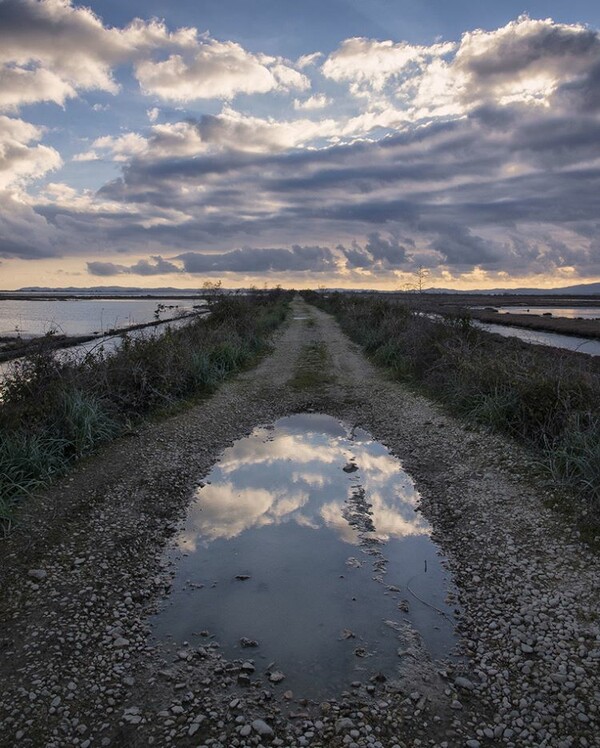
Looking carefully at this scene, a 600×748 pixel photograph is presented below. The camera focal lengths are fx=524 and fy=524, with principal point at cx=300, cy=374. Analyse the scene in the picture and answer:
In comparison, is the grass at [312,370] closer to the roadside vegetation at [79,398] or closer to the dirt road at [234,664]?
the roadside vegetation at [79,398]

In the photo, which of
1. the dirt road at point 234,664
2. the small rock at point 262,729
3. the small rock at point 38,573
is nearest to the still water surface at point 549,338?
the dirt road at point 234,664

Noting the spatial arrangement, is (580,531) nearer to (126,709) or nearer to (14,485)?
(126,709)

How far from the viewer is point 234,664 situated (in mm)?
5164

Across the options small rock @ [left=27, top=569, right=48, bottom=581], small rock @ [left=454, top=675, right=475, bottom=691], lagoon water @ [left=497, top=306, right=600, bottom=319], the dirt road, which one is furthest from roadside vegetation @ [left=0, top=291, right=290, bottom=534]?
lagoon water @ [left=497, top=306, right=600, bottom=319]

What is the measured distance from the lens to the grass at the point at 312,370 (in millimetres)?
19516

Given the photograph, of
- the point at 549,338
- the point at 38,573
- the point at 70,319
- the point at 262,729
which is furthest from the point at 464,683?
the point at 70,319

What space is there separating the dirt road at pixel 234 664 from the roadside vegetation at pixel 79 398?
50 cm

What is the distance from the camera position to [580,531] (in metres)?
7.32

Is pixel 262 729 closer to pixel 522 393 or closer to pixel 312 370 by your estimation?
pixel 522 393

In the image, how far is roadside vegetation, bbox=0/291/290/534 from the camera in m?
8.95

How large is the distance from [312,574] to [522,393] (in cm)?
698

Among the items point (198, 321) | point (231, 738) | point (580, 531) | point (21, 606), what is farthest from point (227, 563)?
point (198, 321)

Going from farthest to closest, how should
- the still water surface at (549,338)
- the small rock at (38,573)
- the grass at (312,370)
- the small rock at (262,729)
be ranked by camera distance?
the still water surface at (549,338) < the grass at (312,370) < the small rock at (38,573) < the small rock at (262,729)

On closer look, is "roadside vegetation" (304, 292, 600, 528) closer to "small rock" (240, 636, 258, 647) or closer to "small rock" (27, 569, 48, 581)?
"small rock" (240, 636, 258, 647)
